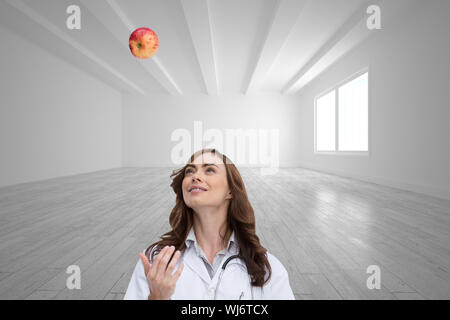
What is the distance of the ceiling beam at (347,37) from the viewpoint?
5.39 metres

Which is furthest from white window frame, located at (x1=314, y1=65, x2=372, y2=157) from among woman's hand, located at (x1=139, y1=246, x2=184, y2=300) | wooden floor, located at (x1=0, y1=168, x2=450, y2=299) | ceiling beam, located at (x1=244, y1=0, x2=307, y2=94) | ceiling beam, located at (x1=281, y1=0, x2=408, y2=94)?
woman's hand, located at (x1=139, y1=246, x2=184, y2=300)

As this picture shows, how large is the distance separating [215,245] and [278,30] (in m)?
6.36

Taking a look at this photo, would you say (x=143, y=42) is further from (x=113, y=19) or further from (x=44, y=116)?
(x=44, y=116)

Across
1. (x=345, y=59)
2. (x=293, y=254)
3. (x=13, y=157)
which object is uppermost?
(x=345, y=59)

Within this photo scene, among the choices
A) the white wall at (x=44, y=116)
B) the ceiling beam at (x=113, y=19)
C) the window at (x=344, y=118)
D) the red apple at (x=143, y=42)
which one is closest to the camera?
the red apple at (x=143, y=42)

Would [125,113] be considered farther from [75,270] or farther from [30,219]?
[75,270]

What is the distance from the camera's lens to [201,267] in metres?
0.92

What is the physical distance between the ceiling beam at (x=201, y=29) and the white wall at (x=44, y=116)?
4516 millimetres

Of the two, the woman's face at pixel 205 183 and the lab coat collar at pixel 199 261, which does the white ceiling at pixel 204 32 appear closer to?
the woman's face at pixel 205 183

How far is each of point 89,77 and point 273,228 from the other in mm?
10116

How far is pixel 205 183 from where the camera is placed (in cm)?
91

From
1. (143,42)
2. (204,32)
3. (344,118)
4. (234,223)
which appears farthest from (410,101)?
(234,223)

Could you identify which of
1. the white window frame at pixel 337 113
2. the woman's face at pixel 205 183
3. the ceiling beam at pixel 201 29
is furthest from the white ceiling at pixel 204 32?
the woman's face at pixel 205 183

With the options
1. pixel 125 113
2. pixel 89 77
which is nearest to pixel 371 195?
pixel 89 77
